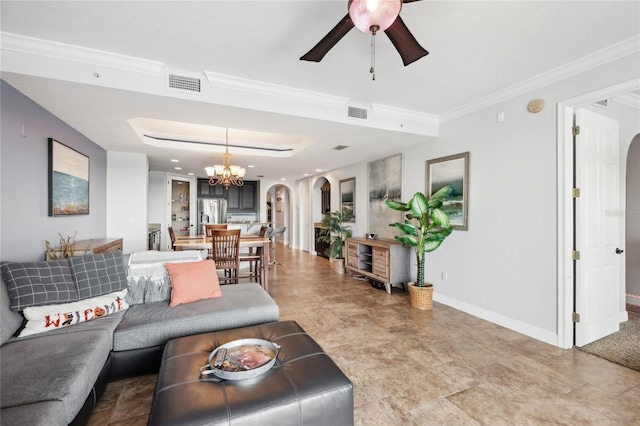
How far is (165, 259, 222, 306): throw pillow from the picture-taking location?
256 cm

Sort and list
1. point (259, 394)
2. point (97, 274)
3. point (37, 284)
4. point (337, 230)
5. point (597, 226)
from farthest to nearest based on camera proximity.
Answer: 1. point (337, 230)
2. point (597, 226)
3. point (97, 274)
4. point (37, 284)
5. point (259, 394)

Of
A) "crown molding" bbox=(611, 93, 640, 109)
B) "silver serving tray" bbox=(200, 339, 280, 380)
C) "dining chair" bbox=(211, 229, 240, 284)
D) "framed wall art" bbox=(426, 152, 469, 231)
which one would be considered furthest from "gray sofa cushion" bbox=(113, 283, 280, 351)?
"crown molding" bbox=(611, 93, 640, 109)

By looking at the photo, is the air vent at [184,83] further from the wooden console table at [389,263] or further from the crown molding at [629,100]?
the crown molding at [629,100]

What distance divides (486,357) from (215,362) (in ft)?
7.70

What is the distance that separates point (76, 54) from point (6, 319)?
6.72 feet

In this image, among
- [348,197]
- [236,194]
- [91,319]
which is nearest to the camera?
[91,319]

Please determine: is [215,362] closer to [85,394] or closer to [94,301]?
[85,394]

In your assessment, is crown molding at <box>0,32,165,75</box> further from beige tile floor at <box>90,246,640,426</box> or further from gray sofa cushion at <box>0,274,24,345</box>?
beige tile floor at <box>90,246,640,426</box>

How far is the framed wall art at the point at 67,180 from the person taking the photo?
2969 mm

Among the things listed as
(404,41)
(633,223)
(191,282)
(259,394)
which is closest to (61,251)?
(191,282)

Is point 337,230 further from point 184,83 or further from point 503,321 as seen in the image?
point 184,83

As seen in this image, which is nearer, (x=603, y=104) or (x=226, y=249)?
(x=603, y=104)

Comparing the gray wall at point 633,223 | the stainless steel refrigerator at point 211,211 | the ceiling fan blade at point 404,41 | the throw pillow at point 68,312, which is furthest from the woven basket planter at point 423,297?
the stainless steel refrigerator at point 211,211

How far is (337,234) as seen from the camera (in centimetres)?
682
